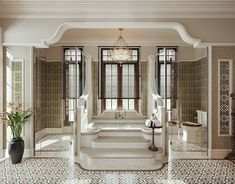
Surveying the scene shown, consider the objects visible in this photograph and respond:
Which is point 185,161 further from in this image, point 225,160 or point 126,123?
point 126,123

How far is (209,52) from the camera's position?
548 cm

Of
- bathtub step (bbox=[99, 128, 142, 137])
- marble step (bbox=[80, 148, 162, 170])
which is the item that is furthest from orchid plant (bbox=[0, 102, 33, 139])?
bathtub step (bbox=[99, 128, 142, 137])

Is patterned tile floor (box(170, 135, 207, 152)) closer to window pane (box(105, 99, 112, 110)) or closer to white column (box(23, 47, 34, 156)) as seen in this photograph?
window pane (box(105, 99, 112, 110))

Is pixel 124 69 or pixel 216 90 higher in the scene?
pixel 124 69

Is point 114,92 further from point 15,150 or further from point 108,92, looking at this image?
point 15,150

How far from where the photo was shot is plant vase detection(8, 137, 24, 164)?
4891 mm

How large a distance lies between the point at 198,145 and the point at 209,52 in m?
2.71

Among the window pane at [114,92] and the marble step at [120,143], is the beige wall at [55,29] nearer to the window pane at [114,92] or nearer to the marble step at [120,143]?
the marble step at [120,143]

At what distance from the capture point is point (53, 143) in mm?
6836

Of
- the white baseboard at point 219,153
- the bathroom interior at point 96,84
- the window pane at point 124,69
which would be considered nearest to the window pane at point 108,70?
the bathroom interior at point 96,84

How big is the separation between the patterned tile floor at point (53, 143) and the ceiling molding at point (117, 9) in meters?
3.31

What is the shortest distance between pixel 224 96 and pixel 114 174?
10.2ft

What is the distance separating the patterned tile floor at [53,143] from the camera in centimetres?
627

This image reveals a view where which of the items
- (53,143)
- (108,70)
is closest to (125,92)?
(108,70)
